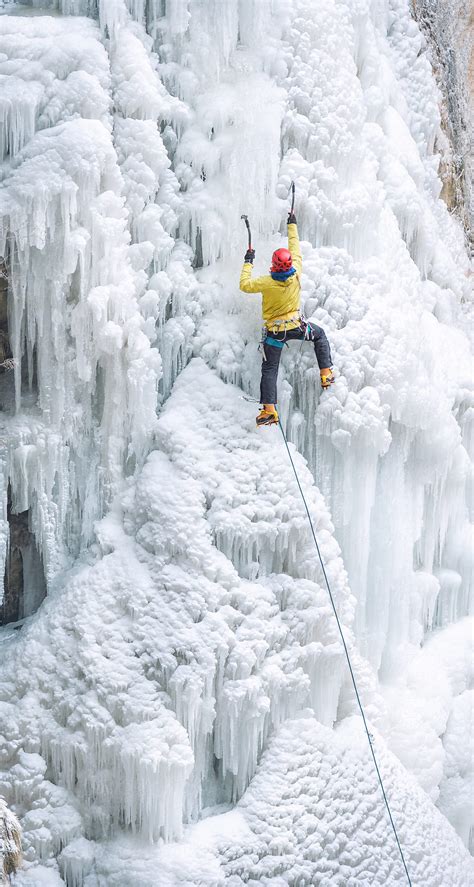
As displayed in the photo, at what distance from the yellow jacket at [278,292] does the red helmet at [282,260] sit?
0.28ft

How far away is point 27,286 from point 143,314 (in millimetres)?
743

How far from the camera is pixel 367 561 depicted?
726 cm

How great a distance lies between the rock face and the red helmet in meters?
2.66

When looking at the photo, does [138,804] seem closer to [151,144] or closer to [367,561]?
[367,561]

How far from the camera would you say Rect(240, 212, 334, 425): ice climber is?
6.35 meters

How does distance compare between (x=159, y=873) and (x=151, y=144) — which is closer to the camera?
(x=159, y=873)

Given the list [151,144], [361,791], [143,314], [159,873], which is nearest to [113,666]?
[159,873]

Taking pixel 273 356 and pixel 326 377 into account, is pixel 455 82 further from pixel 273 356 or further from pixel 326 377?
pixel 273 356

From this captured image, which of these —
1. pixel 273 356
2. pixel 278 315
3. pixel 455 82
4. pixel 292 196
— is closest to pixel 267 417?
pixel 273 356

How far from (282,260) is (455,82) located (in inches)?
130

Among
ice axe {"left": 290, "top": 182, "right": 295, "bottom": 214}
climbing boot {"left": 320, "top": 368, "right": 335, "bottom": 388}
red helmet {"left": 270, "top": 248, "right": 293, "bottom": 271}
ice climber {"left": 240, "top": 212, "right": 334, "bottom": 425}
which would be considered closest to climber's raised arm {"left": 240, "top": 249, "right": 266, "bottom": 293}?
ice climber {"left": 240, "top": 212, "right": 334, "bottom": 425}

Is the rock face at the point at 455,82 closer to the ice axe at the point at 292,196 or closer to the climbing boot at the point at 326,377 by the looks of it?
the ice axe at the point at 292,196

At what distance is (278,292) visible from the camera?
638 centimetres

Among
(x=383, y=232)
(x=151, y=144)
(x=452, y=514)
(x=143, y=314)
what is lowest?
(x=452, y=514)
